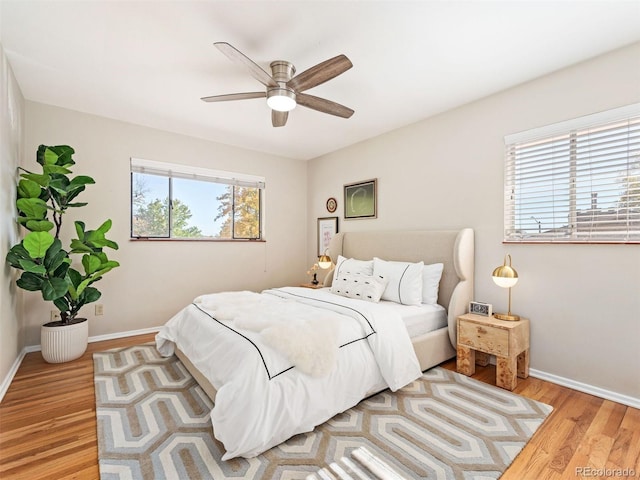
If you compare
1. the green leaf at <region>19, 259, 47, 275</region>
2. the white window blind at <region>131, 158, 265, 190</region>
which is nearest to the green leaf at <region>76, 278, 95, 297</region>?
the green leaf at <region>19, 259, 47, 275</region>

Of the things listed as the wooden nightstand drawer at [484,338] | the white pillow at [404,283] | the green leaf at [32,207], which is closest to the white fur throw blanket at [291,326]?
the white pillow at [404,283]

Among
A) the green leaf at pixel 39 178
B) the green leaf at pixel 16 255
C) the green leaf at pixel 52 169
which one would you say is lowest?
the green leaf at pixel 16 255

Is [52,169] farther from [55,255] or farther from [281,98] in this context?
[281,98]

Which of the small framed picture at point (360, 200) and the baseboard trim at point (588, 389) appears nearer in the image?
the baseboard trim at point (588, 389)

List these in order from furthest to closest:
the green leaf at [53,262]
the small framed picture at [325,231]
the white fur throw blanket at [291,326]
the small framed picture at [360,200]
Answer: the small framed picture at [325,231] → the small framed picture at [360,200] → the green leaf at [53,262] → the white fur throw blanket at [291,326]

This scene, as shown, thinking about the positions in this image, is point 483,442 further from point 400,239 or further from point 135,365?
point 135,365

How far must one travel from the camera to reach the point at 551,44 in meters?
2.24

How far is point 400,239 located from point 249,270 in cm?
239

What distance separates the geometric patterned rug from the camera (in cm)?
162

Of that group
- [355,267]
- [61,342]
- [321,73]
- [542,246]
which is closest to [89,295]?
[61,342]

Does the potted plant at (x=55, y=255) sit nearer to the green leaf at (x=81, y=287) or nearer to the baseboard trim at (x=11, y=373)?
the green leaf at (x=81, y=287)

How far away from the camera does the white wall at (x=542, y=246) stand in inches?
91.0

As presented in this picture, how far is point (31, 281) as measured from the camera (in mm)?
2734

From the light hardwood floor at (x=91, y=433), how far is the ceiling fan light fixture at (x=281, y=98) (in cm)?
253
